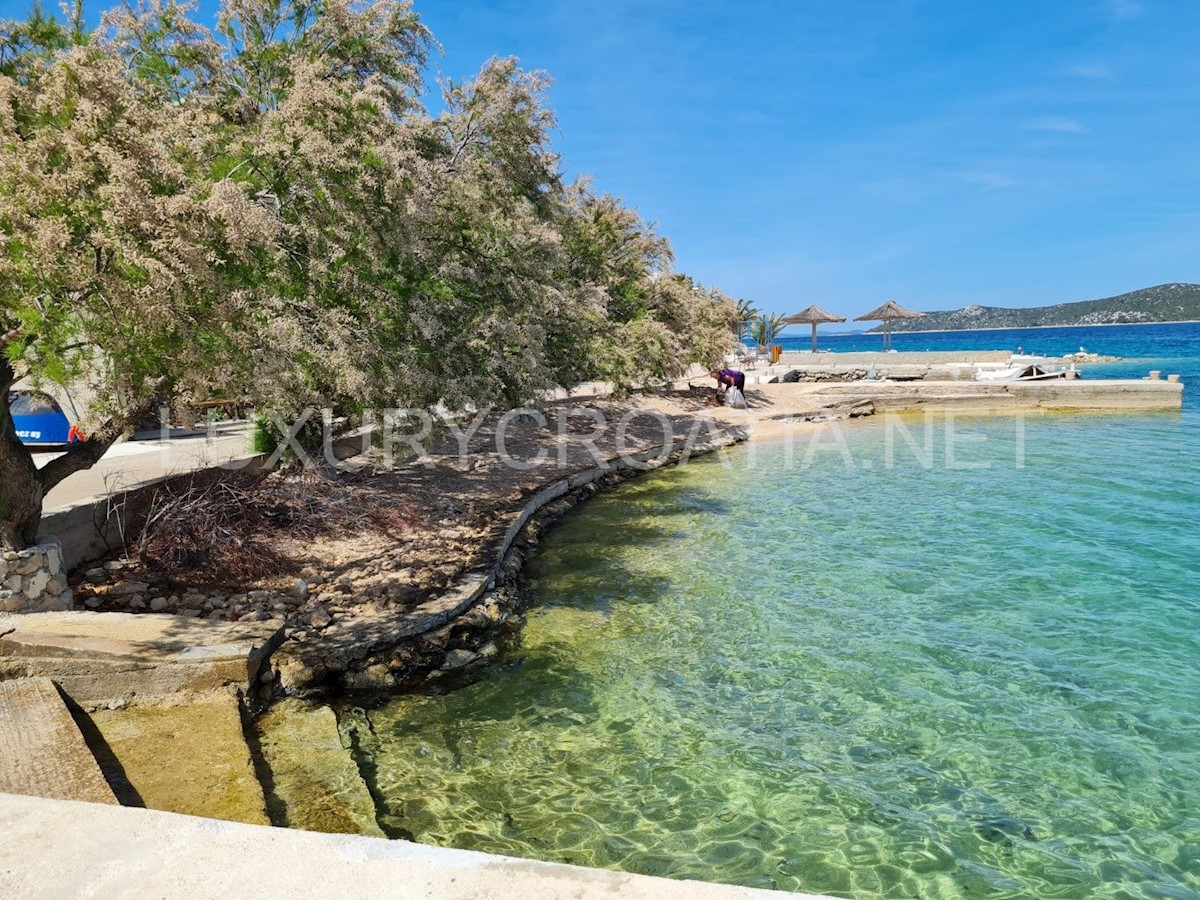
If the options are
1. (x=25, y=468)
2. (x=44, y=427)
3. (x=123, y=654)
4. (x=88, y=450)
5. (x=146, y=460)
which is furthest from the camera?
(x=44, y=427)

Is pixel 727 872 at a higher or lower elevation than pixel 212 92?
lower

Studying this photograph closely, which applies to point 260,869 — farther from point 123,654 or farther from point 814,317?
point 814,317

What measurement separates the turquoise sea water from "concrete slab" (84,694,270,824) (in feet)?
3.35

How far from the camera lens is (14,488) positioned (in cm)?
662

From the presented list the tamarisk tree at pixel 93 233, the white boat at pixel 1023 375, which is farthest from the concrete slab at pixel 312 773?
the white boat at pixel 1023 375

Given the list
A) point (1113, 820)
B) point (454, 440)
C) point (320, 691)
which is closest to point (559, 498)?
point (454, 440)

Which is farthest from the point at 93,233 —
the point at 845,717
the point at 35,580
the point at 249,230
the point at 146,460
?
the point at 146,460

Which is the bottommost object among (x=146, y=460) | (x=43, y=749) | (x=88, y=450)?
(x=43, y=749)

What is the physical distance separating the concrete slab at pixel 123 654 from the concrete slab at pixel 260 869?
2728 millimetres

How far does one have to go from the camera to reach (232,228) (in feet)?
17.6

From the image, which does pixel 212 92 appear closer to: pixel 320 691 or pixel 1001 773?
pixel 320 691

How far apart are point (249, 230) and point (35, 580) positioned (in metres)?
3.94

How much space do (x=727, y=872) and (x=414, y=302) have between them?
6104 millimetres

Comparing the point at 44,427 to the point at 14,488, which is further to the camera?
the point at 44,427
